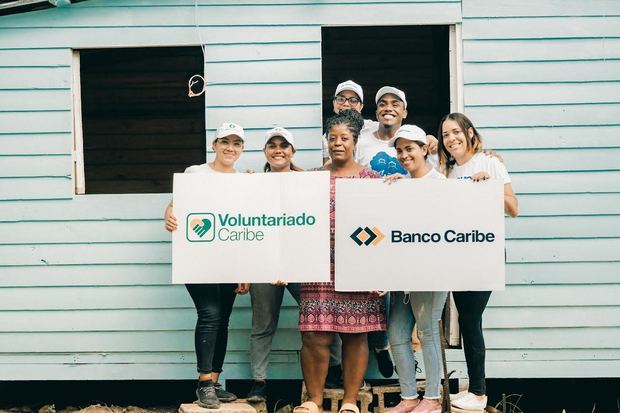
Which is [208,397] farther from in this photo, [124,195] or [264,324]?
[124,195]

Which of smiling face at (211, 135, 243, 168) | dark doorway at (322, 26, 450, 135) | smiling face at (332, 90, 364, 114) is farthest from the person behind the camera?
dark doorway at (322, 26, 450, 135)

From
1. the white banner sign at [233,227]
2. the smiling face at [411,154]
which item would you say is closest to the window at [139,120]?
the white banner sign at [233,227]

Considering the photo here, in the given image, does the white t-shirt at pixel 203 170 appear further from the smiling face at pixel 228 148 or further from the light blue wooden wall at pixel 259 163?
the light blue wooden wall at pixel 259 163

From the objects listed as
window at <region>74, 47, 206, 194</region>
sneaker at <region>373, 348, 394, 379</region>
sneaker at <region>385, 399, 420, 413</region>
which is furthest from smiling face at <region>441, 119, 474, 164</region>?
window at <region>74, 47, 206, 194</region>

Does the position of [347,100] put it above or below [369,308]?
above

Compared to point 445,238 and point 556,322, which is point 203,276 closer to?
point 445,238

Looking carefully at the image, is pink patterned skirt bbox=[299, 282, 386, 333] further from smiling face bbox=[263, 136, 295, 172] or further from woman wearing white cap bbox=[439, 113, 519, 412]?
smiling face bbox=[263, 136, 295, 172]

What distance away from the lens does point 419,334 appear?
474 cm

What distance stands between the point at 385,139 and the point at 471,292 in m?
1.08

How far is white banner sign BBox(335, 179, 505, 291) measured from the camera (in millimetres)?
4723

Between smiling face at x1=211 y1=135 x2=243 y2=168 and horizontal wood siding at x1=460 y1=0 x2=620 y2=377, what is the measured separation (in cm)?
159

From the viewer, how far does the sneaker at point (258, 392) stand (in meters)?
5.20

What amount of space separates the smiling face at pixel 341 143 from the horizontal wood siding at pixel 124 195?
86 centimetres

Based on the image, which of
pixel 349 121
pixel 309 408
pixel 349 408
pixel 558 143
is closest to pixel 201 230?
pixel 349 121
